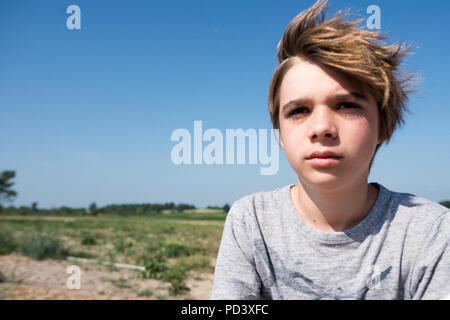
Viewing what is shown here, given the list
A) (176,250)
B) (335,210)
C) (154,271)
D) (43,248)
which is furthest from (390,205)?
(43,248)

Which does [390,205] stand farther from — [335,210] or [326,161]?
[326,161]

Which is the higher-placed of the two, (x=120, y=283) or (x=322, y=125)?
(x=322, y=125)

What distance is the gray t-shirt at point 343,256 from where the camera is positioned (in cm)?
125

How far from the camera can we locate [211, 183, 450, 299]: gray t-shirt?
1.25 metres

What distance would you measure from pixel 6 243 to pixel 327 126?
1236 cm

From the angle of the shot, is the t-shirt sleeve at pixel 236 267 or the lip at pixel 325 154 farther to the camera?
the t-shirt sleeve at pixel 236 267

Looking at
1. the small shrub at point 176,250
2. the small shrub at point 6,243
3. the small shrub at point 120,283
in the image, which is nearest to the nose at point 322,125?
the small shrub at point 120,283

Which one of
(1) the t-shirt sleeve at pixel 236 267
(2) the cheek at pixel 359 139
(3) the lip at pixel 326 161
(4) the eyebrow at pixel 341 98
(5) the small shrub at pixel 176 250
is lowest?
(5) the small shrub at pixel 176 250

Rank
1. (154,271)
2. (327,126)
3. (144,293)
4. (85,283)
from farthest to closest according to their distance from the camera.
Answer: (154,271), (85,283), (144,293), (327,126)

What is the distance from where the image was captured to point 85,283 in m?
6.86

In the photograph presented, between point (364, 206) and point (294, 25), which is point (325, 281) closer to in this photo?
point (364, 206)

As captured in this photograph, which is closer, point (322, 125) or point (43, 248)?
point (322, 125)

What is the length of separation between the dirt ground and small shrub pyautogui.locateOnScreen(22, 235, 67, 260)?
1.21ft

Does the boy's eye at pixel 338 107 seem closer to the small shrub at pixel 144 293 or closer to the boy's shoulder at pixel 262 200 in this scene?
the boy's shoulder at pixel 262 200
